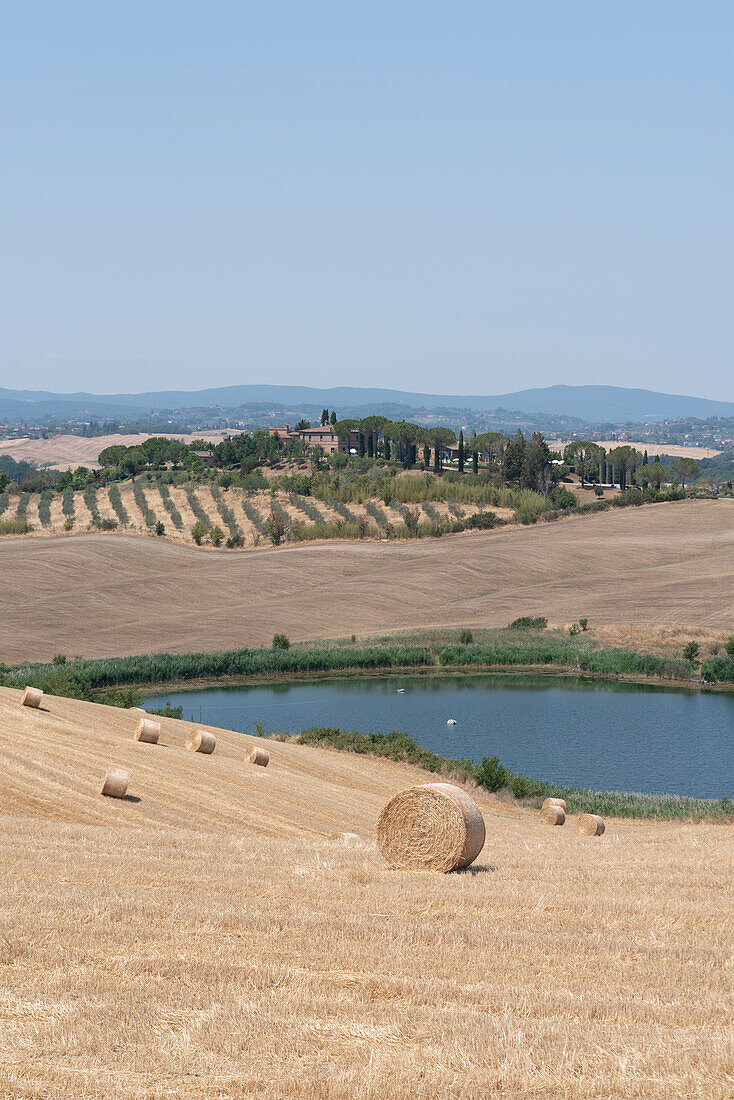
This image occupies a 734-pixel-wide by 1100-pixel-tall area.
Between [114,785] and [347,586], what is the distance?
61896 mm

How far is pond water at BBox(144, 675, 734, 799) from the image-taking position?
38594 mm

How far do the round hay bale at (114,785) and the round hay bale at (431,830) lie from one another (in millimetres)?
5610

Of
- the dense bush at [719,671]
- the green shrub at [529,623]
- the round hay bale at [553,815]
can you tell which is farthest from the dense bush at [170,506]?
the round hay bale at [553,815]

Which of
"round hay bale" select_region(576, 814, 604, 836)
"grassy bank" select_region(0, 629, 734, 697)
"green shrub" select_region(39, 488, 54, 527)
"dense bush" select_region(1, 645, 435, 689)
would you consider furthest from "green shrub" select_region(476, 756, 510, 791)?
"green shrub" select_region(39, 488, 54, 527)

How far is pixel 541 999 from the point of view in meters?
9.16

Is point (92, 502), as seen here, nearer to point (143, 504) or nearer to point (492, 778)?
point (143, 504)

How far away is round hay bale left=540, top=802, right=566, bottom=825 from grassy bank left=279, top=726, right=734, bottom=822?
12.0 feet

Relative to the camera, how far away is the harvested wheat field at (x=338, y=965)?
294 inches

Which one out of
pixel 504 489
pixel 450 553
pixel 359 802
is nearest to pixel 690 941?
pixel 359 802

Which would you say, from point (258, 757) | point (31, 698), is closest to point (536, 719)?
point (258, 757)

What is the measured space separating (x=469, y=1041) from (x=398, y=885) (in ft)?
18.5

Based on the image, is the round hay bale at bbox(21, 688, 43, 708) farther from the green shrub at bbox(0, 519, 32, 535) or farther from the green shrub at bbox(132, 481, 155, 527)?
the green shrub at bbox(132, 481, 155, 527)

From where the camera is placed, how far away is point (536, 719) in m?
48.0

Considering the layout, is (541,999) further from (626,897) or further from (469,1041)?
(626,897)
